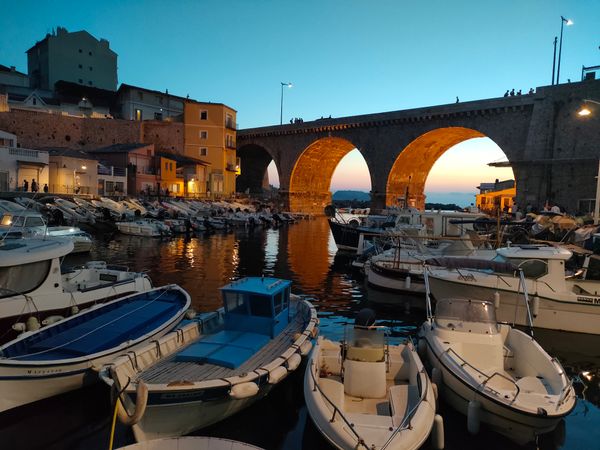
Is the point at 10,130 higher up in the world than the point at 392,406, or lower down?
higher up

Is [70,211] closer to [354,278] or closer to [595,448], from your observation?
[354,278]

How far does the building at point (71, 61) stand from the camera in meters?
68.4

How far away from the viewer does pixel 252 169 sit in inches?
3046

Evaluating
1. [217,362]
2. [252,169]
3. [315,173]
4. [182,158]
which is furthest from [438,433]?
[252,169]

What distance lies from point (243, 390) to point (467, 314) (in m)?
4.89

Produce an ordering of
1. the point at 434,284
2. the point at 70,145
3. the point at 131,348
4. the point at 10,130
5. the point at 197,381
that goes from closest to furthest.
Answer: the point at 197,381, the point at 131,348, the point at 434,284, the point at 10,130, the point at 70,145

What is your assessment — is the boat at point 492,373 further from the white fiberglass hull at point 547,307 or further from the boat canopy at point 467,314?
the white fiberglass hull at point 547,307

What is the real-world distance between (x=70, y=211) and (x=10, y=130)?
87.8 ft

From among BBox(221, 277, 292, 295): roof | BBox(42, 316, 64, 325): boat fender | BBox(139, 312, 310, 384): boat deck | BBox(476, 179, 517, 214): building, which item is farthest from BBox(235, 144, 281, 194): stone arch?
BBox(139, 312, 310, 384): boat deck

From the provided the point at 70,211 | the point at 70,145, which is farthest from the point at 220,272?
the point at 70,145

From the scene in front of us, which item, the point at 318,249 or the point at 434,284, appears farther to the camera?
the point at 318,249

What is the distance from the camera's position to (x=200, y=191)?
2222 inches

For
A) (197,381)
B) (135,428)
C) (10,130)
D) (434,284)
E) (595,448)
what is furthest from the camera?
(10,130)

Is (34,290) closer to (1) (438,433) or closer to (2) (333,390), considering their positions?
(2) (333,390)
